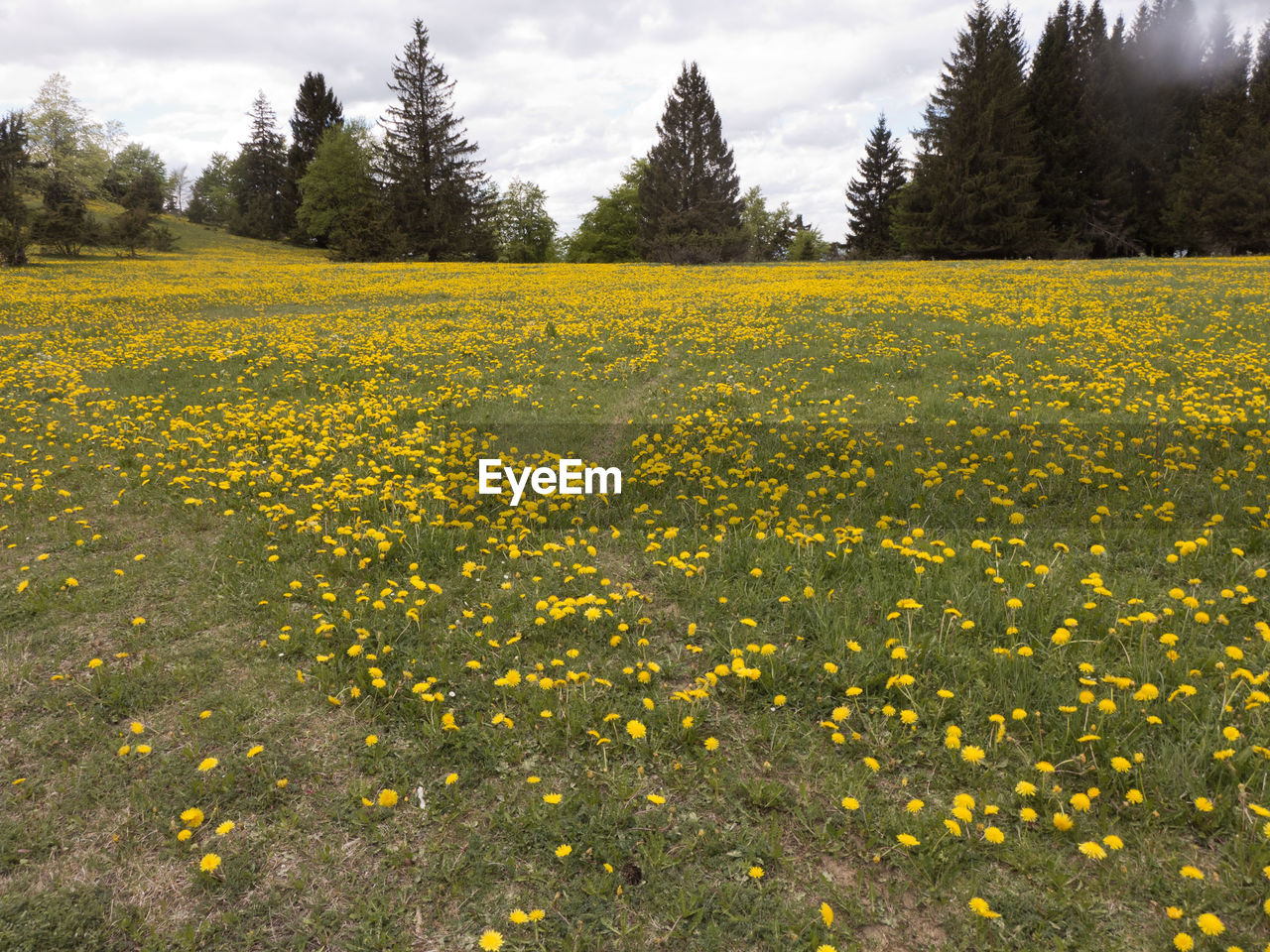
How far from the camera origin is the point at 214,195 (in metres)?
81.6

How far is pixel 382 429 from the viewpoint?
8.47 m

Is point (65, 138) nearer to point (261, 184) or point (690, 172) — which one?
point (261, 184)

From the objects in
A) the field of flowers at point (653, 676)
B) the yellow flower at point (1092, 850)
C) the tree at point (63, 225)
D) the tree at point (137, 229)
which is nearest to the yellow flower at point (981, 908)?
the field of flowers at point (653, 676)

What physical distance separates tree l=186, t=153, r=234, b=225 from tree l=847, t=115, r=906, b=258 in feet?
197

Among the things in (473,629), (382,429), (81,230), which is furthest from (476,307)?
(81,230)

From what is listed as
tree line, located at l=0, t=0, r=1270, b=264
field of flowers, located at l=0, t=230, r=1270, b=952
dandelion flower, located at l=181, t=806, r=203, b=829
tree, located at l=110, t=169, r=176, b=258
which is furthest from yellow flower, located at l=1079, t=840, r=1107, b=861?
tree, located at l=110, t=169, r=176, b=258

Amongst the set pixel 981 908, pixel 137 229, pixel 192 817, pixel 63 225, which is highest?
pixel 137 229

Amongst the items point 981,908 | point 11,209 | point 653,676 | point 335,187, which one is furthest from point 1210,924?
point 335,187

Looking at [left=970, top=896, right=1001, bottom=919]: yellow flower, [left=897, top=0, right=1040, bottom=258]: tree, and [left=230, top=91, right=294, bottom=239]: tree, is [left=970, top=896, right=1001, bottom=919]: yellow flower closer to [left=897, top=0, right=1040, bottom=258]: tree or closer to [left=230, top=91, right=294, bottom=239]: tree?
[left=897, top=0, right=1040, bottom=258]: tree

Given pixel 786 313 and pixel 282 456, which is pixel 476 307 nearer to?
pixel 786 313

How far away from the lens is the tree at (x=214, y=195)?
7144 cm

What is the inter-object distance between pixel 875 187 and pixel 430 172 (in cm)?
3574

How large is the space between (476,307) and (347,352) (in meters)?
7.83

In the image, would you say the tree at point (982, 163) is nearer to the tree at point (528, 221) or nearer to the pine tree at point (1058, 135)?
the pine tree at point (1058, 135)
